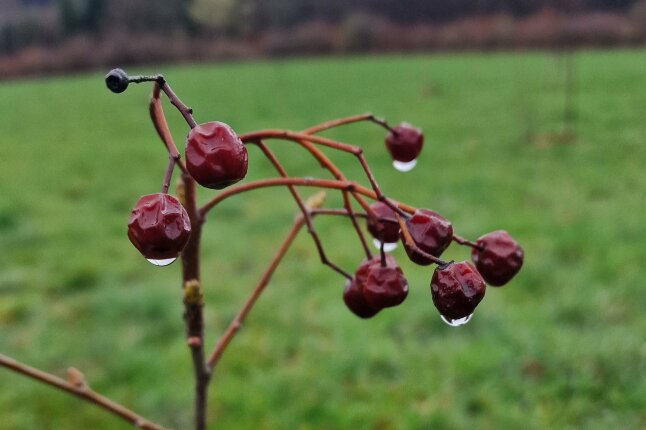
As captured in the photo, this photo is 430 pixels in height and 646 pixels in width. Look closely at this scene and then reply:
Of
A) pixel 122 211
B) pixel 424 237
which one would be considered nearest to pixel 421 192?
pixel 122 211

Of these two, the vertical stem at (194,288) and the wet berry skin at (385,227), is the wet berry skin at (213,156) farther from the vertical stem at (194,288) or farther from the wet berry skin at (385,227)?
the wet berry skin at (385,227)

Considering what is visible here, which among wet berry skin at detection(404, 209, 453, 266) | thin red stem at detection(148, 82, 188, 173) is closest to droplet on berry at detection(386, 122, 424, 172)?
wet berry skin at detection(404, 209, 453, 266)

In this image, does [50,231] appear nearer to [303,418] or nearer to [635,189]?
[303,418]

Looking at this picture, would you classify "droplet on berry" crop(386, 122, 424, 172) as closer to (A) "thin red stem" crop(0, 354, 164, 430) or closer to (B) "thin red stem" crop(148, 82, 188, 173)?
(B) "thin red stem" crop(148, 82, 188, 173)

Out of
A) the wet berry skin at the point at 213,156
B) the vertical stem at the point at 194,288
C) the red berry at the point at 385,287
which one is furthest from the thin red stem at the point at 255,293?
the wet berry skin at the point at 213,156

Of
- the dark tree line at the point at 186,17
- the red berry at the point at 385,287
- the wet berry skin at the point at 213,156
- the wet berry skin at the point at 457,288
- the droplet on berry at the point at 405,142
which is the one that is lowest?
the dark tree line at the point at 186,17
